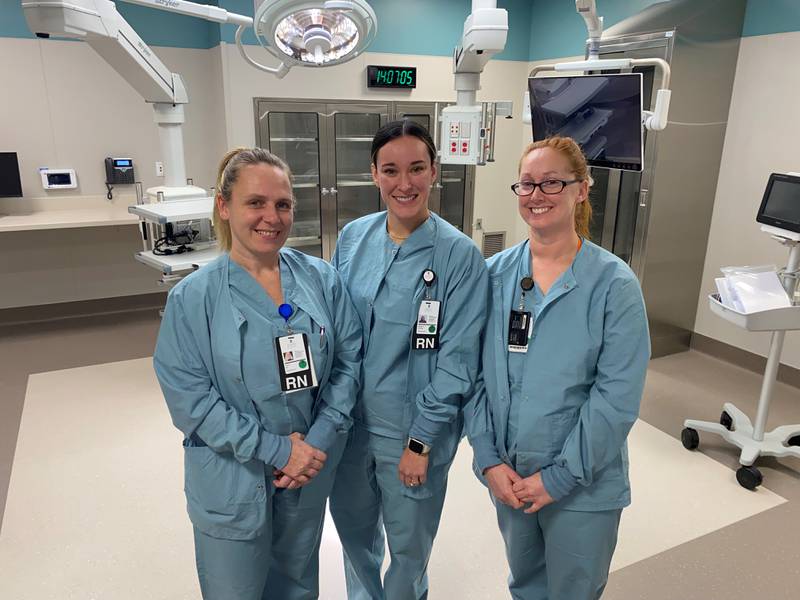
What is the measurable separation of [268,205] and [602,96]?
61.4 inches

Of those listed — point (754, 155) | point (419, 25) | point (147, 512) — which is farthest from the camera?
point (419, 25)

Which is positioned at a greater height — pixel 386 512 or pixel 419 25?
pixel 419 25

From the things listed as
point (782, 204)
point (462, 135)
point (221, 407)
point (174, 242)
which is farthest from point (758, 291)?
point (174, 242)

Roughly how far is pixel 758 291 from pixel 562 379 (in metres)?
1.79

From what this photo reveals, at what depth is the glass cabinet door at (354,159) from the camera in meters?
5.14

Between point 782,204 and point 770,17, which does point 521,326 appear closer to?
point 782,204

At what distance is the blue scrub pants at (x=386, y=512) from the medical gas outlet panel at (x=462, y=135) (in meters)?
1.25

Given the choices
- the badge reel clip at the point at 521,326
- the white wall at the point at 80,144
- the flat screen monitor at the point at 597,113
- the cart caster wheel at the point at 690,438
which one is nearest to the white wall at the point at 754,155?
the cart caster wheel at the point at 690,438

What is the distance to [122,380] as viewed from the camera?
3895 mm

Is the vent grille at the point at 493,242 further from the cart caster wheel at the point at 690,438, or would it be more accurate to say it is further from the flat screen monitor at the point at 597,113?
the flat screen monitor at the point at 597,113

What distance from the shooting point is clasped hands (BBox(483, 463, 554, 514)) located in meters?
1.47

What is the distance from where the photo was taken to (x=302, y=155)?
16.7 feet

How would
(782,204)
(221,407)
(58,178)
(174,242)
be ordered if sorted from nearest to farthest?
(221,407) < (782,204) < (174,242) < (58,178)

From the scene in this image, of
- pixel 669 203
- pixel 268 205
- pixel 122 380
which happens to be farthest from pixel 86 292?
pixel 669 203
